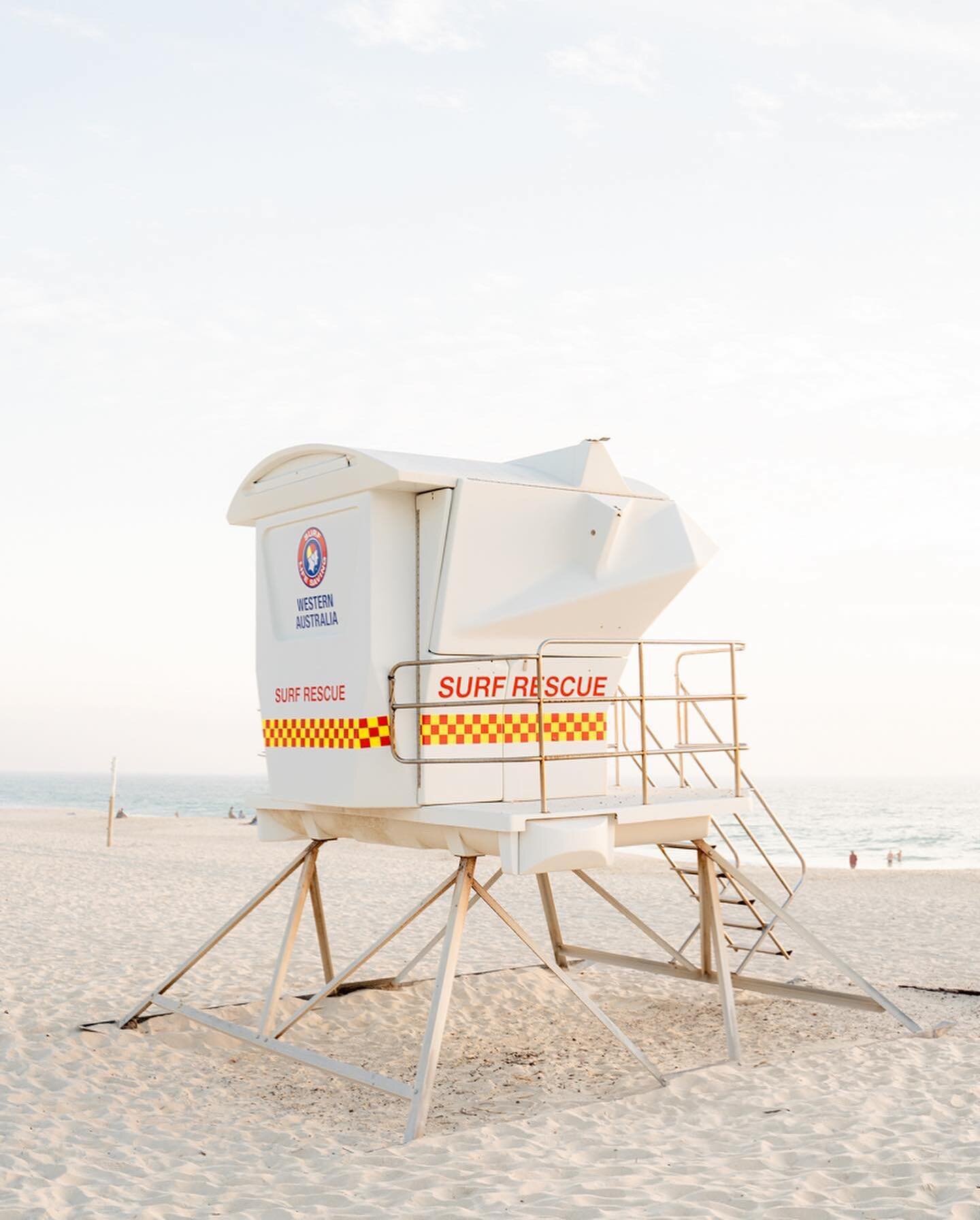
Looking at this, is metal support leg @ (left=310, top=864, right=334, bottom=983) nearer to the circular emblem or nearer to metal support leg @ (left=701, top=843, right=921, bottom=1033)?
the circular emblem

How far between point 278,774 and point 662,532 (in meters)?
3.70

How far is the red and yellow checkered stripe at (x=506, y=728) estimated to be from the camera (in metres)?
8.55

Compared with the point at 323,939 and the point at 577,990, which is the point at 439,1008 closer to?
the point at 577,990

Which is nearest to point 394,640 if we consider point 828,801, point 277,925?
point 277,925

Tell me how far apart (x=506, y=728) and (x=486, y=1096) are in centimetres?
273

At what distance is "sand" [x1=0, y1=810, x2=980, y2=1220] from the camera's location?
244 inches

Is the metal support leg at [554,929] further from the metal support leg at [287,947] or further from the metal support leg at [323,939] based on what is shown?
the metal support leg at [287,947]

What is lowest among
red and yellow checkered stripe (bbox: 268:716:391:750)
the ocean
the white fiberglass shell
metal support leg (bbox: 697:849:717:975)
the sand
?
the ocean

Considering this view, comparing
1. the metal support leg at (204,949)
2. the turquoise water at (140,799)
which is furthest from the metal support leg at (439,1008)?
the turquoise water at (140,799)

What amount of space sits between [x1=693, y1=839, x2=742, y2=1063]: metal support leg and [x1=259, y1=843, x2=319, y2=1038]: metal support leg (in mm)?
3245

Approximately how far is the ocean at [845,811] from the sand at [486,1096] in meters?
2.51

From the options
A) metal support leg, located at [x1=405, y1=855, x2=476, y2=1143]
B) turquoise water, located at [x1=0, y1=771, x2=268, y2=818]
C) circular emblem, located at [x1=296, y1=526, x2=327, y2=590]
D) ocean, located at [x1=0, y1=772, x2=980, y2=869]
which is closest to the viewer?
metal support leg, located at [x1=405, y1=855, x2=476, y2=1143]

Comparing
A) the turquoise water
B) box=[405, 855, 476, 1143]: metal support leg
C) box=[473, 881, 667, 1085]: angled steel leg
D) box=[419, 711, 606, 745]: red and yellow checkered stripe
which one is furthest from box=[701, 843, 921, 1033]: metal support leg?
the turquoise water

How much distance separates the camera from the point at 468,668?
8.62 metres
